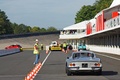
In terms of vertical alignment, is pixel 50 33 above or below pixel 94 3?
below

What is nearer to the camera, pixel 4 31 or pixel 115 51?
pixel 115 51

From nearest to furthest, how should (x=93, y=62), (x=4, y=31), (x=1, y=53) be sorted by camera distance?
(x=93, y=62)
(x=1, y=53)
(x=4, y=31)

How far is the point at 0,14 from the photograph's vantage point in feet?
650

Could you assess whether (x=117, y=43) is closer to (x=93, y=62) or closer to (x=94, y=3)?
(x=93, y=62)

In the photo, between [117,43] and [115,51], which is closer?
[115,51]

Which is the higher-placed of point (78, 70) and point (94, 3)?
point (94, 3)

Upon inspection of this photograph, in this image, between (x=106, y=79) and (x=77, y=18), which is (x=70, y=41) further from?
(x=106, y=79)

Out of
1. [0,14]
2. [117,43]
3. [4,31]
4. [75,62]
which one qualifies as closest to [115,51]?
[117,43]

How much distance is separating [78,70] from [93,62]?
0.83m

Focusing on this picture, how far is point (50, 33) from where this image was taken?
136875 millimetres

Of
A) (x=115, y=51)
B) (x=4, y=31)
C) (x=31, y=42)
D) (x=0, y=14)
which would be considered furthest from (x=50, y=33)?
(x=115, y=51)

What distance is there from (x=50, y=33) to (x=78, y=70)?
118391 millimetres

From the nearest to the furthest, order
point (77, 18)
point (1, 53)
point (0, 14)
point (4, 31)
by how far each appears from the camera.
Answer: point (1, 53) → point (77, 18) → point (4, 31) → point (0, 14)

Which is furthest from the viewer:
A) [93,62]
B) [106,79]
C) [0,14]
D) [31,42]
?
[0,14]
